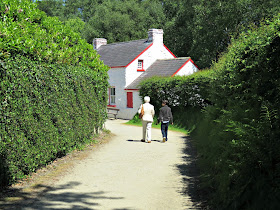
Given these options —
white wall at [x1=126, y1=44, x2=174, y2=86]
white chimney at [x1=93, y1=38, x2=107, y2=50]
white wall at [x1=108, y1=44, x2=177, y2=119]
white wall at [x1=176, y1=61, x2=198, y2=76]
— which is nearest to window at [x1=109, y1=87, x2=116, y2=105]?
white wall at [x1=108, y1=44, x2=177, y2=119]

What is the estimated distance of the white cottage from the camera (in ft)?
102

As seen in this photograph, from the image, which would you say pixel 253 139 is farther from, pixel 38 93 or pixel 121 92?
pixel 121 92

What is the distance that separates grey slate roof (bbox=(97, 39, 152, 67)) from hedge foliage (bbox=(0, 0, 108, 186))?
17.9m

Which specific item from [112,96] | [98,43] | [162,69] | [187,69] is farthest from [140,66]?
[98,43]

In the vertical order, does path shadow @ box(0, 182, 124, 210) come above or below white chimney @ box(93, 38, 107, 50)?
below

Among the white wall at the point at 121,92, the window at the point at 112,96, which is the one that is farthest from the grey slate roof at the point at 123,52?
the window at the point at 112,96

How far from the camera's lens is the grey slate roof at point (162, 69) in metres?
30.7

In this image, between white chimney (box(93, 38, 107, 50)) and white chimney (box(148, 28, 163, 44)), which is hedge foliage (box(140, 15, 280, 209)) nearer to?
white chimney (box(148, 28, 163, 44))

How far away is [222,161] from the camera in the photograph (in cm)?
698

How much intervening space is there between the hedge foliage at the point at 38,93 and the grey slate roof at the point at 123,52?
704 inches

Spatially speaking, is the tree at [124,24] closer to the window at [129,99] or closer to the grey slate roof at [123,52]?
the grey slate roof at [123,52]

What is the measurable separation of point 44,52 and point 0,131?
352 cm

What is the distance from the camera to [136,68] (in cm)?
3244

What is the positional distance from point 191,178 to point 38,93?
4.76 meters
